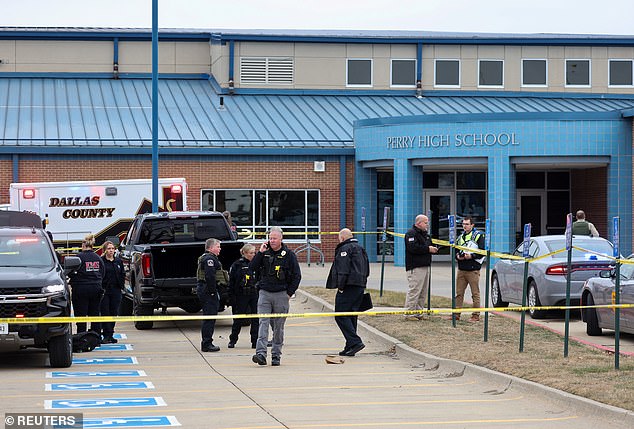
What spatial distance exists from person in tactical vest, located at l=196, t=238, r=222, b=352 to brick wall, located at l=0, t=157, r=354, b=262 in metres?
20.2

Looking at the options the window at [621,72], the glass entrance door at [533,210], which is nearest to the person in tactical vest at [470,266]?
the glass entrance door at [533,210]

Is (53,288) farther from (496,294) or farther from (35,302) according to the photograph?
(496,294)

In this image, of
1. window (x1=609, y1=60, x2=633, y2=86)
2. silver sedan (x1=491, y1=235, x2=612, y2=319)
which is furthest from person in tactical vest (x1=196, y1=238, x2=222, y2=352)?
window (x1=609, y1=60, x2=633, y2=86)

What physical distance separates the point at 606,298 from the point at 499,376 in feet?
14.6

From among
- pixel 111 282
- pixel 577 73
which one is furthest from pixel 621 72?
pixel 111 282

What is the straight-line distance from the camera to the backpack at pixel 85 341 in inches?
649

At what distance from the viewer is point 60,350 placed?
1441cm

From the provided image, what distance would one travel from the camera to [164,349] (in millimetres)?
17047

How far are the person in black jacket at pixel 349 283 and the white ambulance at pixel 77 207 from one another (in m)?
13.3

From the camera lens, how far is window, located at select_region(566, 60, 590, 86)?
4509 centimetres

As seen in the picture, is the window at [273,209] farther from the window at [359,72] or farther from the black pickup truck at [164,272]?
the black pickup truck at [164,272]

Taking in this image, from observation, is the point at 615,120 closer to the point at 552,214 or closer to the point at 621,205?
the point at 621,205

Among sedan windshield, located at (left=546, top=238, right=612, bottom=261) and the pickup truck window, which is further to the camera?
the pickup truck window

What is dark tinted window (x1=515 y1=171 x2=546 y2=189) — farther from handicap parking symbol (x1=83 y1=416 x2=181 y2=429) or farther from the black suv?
handicap parking symbol (x1=83 y1=416 x2=181 y2=429)
